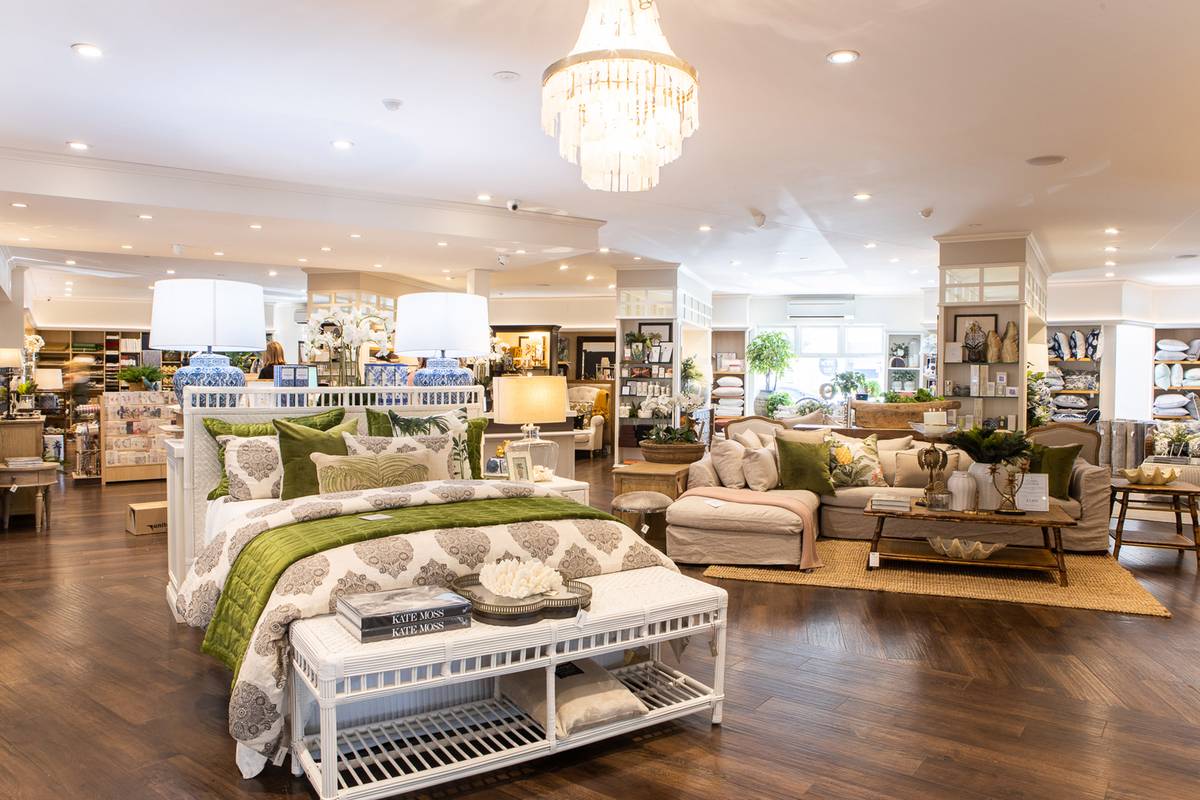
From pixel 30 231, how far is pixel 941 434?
8.25 meters

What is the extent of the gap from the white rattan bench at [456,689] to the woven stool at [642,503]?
8.38 feet

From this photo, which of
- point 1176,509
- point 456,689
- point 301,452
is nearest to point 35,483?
point 301,452

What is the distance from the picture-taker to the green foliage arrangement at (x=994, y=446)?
17.5 feet

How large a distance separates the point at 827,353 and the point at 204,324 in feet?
40.7

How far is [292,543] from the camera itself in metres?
2.89

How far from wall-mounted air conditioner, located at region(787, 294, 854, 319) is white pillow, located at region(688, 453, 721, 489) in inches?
359

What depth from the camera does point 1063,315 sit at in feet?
38.9

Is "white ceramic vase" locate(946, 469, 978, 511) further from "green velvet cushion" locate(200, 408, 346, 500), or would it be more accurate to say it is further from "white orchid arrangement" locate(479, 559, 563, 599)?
"green velvet cushion" locate(200, 408, 346, 500)

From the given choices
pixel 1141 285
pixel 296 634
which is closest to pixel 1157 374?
pixel 1141 285

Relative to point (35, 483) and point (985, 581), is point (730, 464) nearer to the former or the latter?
point (985, 581)

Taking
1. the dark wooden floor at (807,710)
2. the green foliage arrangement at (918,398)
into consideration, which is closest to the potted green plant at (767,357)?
the green foliage arrangement at (918,398)

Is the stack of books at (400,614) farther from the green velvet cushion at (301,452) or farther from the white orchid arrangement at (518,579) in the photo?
the green velvet cushion at (301,452)

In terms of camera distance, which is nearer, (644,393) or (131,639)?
(131,639)

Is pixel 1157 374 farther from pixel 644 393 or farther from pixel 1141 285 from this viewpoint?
pixel 644 393
